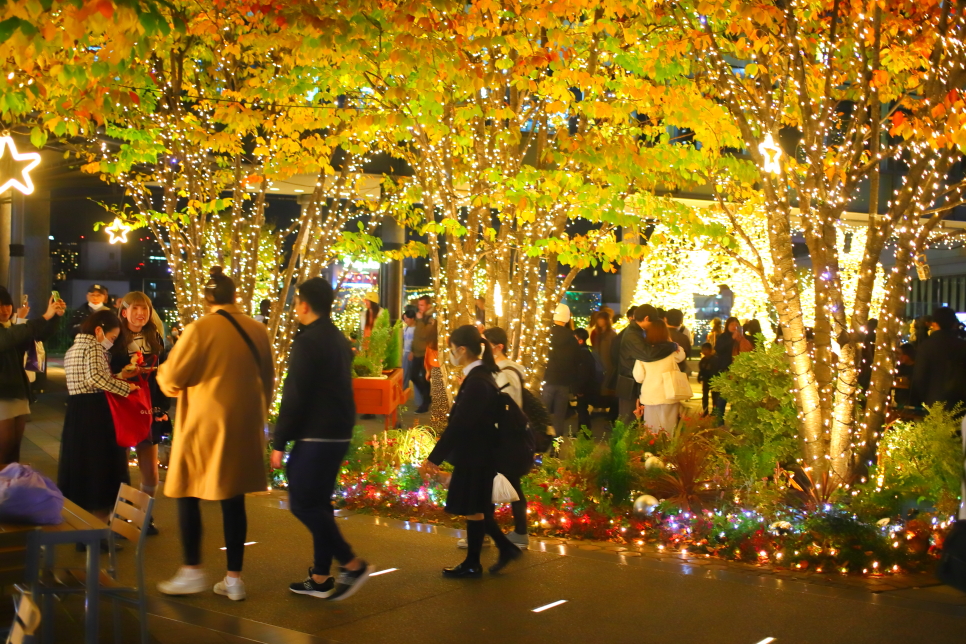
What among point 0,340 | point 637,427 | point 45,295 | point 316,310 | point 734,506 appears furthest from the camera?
point 45,295

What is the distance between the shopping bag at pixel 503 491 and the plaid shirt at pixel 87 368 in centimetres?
270

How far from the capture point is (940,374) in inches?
371

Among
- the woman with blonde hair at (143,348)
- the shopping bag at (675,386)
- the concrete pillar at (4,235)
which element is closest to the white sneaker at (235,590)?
the woman with blonde hair at (143,348)

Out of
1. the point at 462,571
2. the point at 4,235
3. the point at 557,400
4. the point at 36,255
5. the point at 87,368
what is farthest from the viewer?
the point at 36,255

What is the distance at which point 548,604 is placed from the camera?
5.30 m

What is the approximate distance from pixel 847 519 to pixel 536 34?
4.93 m

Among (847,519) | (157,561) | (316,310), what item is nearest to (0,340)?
(157,561)

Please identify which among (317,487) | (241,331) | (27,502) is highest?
(241,331)

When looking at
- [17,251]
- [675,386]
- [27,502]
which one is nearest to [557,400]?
[675,386]

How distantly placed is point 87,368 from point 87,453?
59 centimetres

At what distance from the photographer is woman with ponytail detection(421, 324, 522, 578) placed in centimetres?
566

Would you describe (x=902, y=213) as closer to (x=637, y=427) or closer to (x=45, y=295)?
(x=637, y=427)

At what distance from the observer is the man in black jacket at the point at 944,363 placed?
367 inches

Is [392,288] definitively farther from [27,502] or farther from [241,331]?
[27,502]
